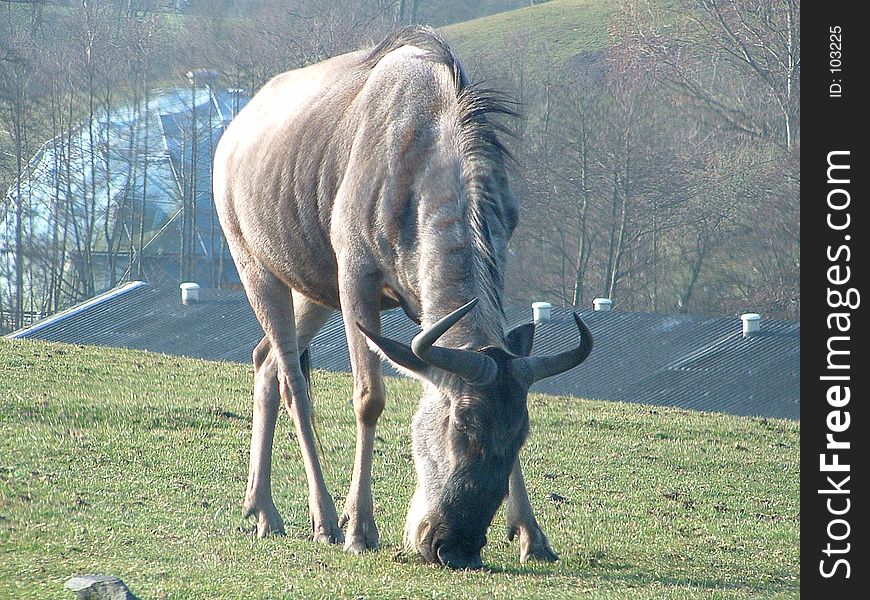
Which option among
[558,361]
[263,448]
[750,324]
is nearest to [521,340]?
[558,361]

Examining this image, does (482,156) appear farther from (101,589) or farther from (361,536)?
(101,589)

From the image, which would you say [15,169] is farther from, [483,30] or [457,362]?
[457,362]

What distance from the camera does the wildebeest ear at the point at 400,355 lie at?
536 centimetres

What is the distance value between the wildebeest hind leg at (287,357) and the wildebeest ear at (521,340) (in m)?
1.70

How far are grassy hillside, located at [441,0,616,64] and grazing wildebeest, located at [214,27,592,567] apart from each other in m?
33.6

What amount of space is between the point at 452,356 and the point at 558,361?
63 cm

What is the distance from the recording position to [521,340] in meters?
5.75

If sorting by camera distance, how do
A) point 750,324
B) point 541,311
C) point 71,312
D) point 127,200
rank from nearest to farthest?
point 541,311 → point 71,312 → point 750,324 → point 127,200

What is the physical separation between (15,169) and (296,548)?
34.4 m

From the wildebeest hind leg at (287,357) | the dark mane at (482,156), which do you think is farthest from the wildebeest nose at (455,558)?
the wildebeest hind leg at (287,357)

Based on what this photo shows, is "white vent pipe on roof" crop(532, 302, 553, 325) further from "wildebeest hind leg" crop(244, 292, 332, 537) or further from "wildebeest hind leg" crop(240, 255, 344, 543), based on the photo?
"wildebeest hind leg" crop(240, 255, 344, 543)

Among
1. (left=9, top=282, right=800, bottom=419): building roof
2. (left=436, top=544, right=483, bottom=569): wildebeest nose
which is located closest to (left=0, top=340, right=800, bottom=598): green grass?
(left=436, top=544, right=483, bottom=569): wildebeest nose

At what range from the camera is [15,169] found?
3750cm
